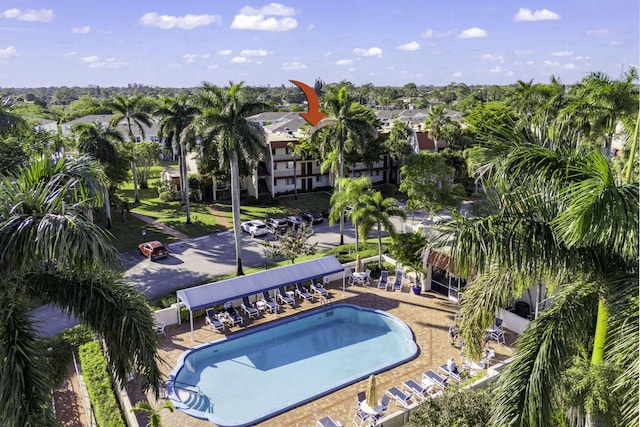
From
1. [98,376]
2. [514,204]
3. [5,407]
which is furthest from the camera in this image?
[98,376]

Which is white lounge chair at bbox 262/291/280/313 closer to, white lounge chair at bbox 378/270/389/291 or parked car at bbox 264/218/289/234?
white lounge chair at bbox 378/270/389/291

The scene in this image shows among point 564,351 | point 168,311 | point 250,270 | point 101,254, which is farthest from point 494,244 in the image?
point 250,270

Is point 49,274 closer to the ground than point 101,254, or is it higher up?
closer to the ground

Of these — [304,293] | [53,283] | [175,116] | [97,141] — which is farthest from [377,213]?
[97,141]

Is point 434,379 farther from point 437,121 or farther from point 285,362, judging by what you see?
point 437,121

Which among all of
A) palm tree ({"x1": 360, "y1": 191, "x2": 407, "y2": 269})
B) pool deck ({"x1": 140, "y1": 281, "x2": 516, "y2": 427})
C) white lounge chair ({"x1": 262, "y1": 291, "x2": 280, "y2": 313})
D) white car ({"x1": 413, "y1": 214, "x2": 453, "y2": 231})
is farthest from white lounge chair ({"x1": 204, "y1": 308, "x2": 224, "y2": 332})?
white car ({"x1": 413, "y1": 214, "x2": 453, "y2": 231})

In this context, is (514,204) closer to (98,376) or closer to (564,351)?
(564,351)

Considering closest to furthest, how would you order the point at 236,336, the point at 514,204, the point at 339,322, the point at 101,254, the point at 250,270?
the point at 101,254, the point at 514,204, the point at 236,336, the point at 339,322, the point at 250,270
